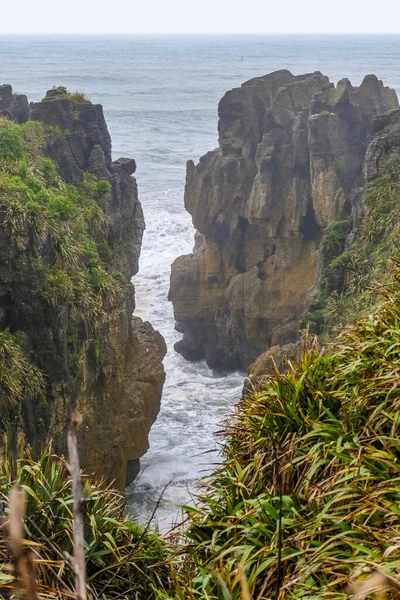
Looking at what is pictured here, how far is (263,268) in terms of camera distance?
3041 cm

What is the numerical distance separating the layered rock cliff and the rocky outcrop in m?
6.32

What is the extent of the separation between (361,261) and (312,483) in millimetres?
13660

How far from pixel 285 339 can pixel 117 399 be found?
10945 millimetres

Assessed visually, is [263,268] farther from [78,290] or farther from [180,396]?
[78,290]

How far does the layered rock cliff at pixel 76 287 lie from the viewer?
14.4 meters

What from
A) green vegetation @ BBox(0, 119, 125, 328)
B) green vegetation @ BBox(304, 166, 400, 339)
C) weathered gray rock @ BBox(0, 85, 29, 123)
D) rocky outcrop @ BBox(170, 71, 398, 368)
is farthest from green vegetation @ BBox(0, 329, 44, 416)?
weathered gray rock @ BBox(0, 85, 29, 123)

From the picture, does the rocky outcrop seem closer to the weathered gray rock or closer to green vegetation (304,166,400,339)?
green vegetation (304,166,400,339)

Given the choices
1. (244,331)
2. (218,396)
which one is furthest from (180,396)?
(244,331)

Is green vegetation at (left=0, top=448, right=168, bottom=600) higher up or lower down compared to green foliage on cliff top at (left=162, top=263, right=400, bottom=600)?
lower down

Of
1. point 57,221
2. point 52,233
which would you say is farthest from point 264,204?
point 52,233

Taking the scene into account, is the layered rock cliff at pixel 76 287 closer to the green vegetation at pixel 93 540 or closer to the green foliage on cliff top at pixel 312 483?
the green vegetation at pixel 93 540

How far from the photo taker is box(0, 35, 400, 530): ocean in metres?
22.6

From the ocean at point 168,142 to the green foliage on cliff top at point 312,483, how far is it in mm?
429

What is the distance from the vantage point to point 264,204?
29.7 m
